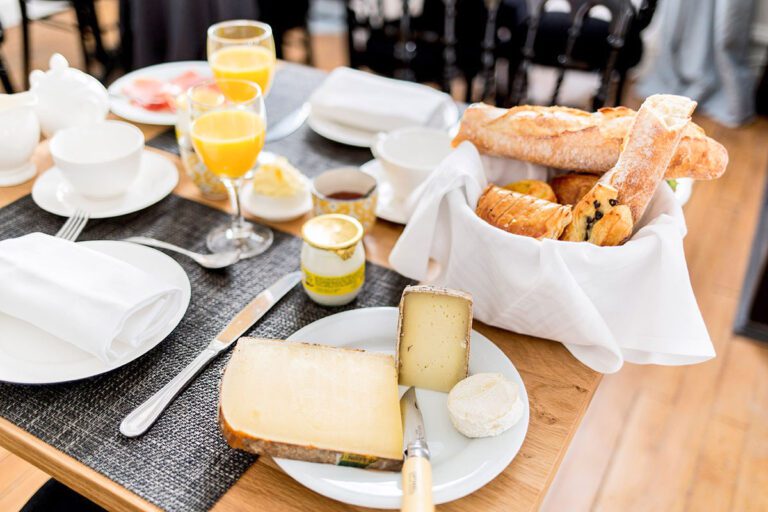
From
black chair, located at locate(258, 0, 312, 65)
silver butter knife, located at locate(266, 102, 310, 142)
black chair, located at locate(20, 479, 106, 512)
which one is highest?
silver butter knife, located at locate(266, 102, 310, 142)

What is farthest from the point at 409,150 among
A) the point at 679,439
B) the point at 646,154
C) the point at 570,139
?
the point at 679,439

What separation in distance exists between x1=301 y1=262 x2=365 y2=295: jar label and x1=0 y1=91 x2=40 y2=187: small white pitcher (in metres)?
0.63

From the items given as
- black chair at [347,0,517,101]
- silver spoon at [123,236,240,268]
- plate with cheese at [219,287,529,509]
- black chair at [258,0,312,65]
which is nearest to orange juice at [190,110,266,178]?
silver spoon at [123,236,240,268]

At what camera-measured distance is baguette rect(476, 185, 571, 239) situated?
85 centimetres

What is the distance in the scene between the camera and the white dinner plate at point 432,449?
2.21 ft

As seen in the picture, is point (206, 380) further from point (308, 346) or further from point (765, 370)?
point (765, 370)

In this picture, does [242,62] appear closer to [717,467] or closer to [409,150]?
[409,150]

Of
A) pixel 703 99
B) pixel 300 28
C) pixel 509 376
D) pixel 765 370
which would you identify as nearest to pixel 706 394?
pixel 765 370

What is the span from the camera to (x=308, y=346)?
79cm

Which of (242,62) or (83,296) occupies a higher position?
(242,62)

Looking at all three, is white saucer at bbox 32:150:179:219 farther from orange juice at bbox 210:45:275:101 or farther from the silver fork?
orange juice at bbox 210:45:275:101

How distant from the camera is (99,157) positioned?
1150 mm

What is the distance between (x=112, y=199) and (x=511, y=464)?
2.70 feet

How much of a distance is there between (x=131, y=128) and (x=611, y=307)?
873 millimetres
